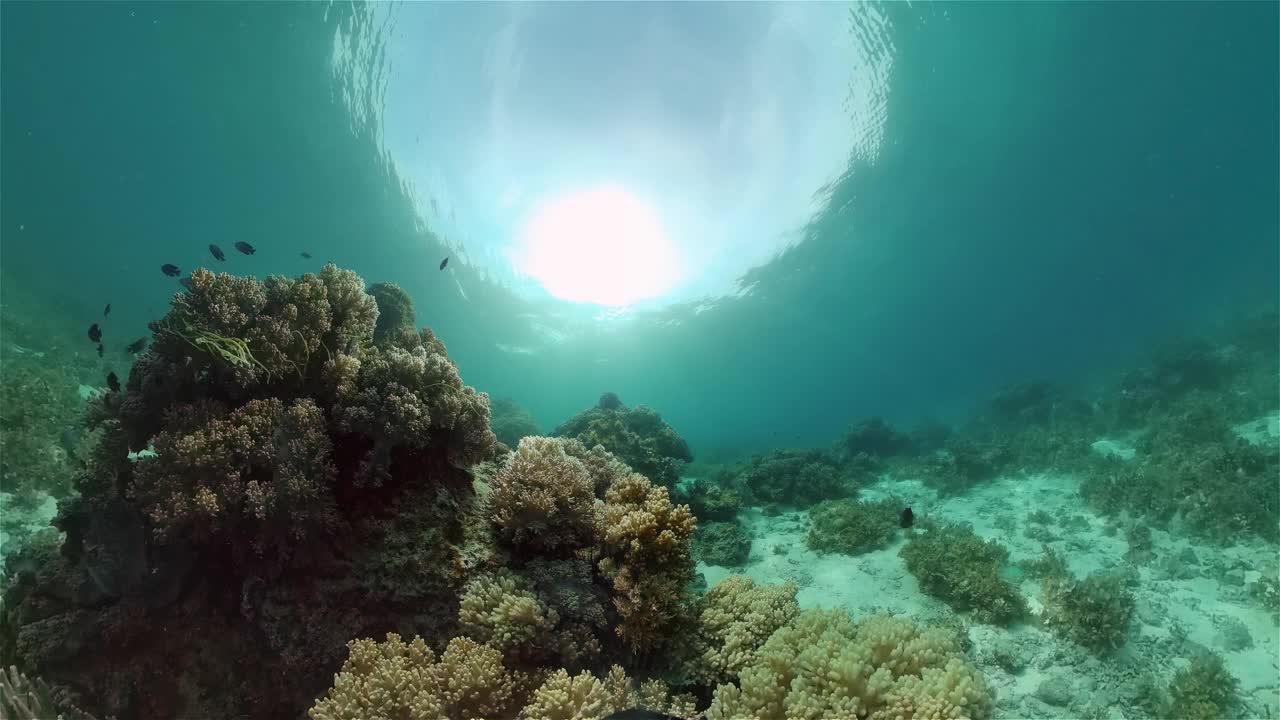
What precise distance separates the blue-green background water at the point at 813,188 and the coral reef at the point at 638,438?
1633 centimetres

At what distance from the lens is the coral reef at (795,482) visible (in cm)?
1365

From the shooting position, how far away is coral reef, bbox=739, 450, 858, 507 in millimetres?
13648

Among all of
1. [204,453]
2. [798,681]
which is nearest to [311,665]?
[204,453]

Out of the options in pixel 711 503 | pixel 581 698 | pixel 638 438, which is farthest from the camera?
pixel 638 438

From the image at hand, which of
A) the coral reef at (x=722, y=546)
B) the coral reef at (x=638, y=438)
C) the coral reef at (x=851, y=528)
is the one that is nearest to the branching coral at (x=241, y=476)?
the coral reef at (x=722, y=546)

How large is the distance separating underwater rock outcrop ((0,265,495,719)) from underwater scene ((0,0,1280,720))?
0.03m

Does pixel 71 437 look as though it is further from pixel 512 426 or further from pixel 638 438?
pixel 512 426

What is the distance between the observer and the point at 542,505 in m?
4.44

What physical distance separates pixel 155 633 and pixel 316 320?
118 inches

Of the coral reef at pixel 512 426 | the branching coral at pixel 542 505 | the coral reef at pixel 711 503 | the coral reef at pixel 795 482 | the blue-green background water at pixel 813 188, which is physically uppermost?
the blue-green background water at pixel 813 188

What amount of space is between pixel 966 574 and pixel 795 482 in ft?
22.2

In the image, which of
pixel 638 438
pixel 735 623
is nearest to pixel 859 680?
pixel 735 623

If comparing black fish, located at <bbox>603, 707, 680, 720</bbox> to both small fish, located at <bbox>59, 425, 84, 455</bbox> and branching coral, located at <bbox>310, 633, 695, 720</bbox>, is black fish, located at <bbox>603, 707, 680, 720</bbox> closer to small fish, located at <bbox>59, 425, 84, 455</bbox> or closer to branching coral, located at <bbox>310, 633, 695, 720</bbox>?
branching coral, located at <bbox>310, 633, 695, 720</bbox>

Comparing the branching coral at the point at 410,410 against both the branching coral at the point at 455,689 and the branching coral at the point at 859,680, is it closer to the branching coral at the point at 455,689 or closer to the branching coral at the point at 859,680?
the branching coral at the point at 455,689
